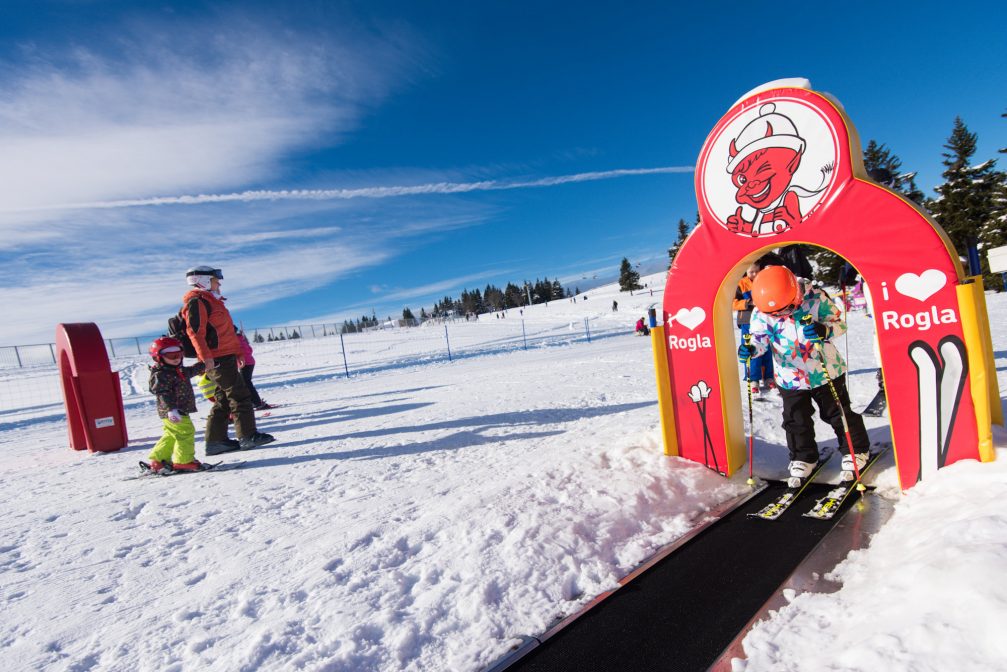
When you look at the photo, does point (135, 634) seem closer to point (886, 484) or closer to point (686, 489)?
point (686, 489)

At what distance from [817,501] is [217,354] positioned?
6060mm

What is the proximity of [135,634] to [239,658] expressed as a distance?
25.8 inches

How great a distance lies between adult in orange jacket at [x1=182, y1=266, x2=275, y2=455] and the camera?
547 cm

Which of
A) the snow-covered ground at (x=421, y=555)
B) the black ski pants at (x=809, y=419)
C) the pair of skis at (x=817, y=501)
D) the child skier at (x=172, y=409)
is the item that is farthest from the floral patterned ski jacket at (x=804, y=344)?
the child skier at (x=172, y=409)

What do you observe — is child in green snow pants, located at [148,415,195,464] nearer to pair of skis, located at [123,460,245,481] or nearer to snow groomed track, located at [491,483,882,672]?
pair of skis, located at [123,460,245,481]

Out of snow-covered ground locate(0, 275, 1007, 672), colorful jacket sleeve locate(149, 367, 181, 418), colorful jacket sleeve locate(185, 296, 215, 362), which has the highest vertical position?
colorful jacket sleeve locate(185, 296, 215, 362)

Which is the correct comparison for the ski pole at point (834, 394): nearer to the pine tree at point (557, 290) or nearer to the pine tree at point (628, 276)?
the pine tree at point (628, 276)

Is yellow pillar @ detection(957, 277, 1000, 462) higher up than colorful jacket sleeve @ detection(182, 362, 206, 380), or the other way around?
colorful jacket sleeve @ detection(182, 362, 206, 380)

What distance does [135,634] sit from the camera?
2404 mm

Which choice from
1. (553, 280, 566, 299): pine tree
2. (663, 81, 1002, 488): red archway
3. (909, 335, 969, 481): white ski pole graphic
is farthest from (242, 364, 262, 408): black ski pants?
(553, 280, 566, 299): pine tree

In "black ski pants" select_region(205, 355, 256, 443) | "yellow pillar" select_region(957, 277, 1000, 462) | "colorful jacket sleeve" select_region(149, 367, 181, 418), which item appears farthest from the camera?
"black ski pants" select_region(205, 355, 256, 443)

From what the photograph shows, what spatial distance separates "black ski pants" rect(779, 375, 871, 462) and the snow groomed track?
2.05 ft

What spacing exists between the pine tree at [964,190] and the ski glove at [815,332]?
29.6 meters

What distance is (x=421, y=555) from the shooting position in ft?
9.87
